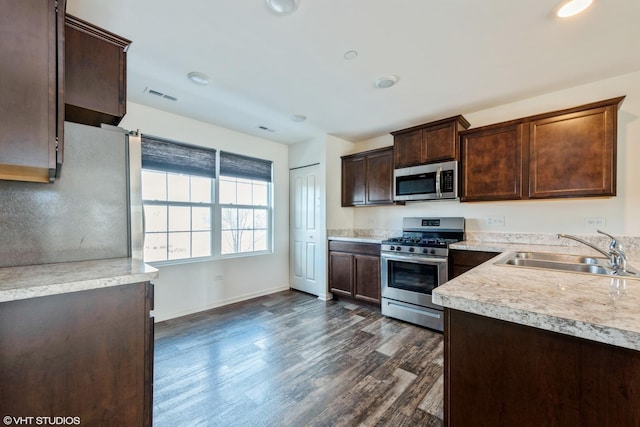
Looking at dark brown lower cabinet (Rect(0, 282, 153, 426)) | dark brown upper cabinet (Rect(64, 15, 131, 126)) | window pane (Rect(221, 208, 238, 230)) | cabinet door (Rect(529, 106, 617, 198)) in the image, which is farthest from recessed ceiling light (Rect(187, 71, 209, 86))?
cabinet door (Rect(529, 106, 617, 198))

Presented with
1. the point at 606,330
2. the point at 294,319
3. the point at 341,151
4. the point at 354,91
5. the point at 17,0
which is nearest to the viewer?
the point at 606,330

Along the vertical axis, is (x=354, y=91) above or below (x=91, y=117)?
above

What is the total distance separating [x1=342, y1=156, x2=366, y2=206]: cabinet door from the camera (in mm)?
4074

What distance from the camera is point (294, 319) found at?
3217mm

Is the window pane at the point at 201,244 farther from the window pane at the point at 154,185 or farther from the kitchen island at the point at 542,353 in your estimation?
the kitchen island at the point at 542,353

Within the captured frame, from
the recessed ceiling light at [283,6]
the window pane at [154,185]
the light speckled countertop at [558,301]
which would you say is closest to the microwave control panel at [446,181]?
the light speckled countertop at [558,301]

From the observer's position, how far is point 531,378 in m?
0.85

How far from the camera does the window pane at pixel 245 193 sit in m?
4.00

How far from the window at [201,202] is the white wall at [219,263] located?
120mm

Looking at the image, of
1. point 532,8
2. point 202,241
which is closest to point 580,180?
point 532,8

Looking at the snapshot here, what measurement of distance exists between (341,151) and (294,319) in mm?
2628

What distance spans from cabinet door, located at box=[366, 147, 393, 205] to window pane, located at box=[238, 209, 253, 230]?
1.79m

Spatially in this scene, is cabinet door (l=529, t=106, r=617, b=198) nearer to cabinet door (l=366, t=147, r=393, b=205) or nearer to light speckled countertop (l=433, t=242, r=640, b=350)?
cabinet door (l=366, t=147, r=393, b=205)

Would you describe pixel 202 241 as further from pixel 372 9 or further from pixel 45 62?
pixel 372 9
